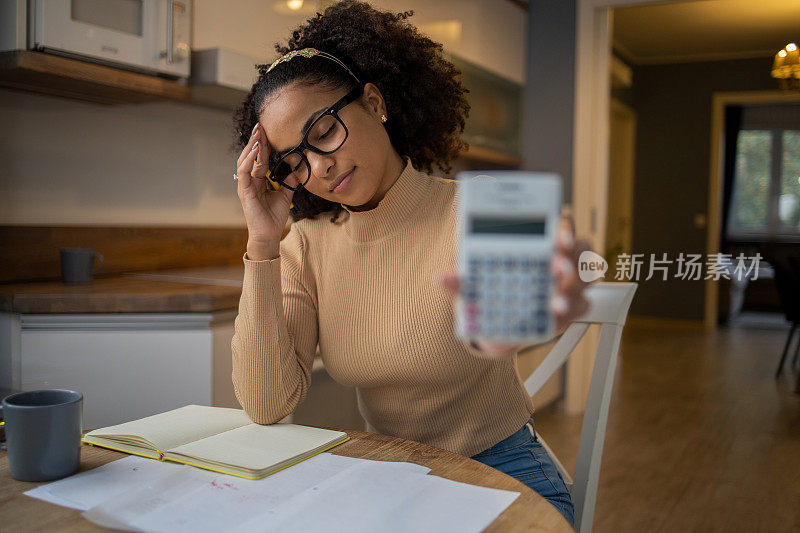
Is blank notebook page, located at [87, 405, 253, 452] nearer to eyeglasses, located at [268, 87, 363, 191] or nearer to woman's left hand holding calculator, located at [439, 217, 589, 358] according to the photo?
eyeglasses, located at [268, 87, 363, 191]

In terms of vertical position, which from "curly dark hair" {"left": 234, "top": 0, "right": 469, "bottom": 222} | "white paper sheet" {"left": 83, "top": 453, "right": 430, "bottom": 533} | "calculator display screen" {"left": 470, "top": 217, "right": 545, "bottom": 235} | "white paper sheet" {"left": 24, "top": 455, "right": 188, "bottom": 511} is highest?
"curly dark hair" {"left": 234, "top": 0, "right": 469, "bottom": 222}

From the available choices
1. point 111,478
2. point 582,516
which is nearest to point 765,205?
point 582,516

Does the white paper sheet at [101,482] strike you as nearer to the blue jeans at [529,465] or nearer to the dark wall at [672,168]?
the blue jeans at [529,465]

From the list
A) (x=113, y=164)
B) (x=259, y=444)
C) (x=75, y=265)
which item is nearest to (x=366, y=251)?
(x=259, y=444)

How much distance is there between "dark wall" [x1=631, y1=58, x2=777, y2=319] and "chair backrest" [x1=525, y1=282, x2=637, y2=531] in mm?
6046

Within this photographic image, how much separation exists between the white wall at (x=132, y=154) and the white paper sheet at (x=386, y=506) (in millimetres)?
1594

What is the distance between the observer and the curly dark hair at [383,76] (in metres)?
1.12

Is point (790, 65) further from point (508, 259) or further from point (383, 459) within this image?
point (508, 259)

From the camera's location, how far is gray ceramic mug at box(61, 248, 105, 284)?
1.92 m

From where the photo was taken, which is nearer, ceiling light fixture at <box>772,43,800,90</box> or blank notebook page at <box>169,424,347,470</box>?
blank notebook page at <box>169,424,347,470</box>

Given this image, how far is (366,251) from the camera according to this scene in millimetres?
1225

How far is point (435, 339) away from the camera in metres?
1.11

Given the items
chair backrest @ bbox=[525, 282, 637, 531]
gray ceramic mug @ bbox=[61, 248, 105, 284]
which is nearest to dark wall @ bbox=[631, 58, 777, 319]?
gray ceramic mug @ bbox=[61, 248, 105, 284]

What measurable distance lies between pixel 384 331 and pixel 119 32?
1.26 metres
